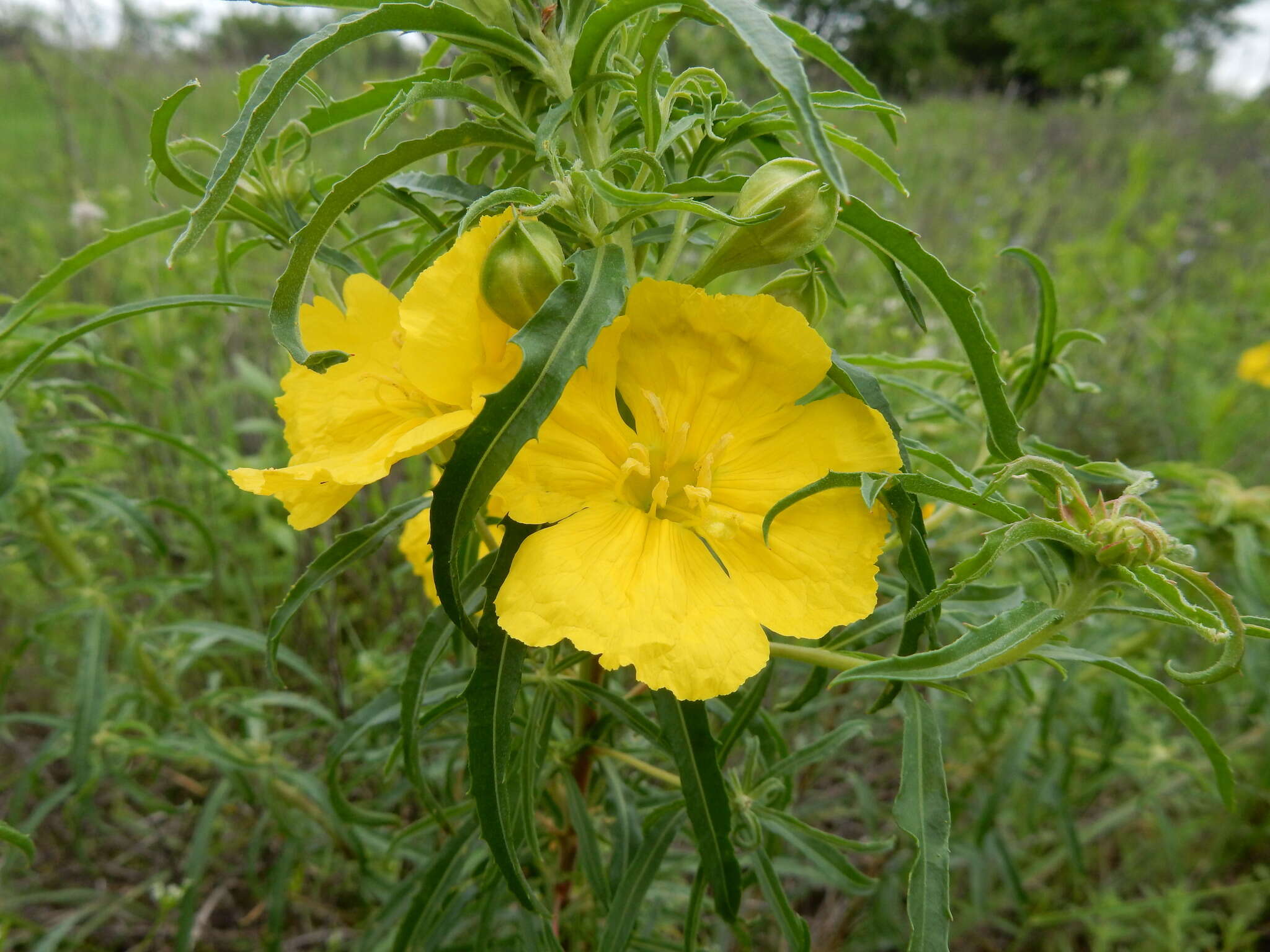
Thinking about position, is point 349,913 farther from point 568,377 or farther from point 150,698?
point 568,377

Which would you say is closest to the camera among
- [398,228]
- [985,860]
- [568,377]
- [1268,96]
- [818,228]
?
[568,377]

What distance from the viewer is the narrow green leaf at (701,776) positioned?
1105 millimetres

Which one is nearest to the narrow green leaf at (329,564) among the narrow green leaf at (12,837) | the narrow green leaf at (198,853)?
the narrow green leaf at (12,837)

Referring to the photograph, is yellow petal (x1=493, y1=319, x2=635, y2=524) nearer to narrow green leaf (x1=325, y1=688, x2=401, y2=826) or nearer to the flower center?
the flower center

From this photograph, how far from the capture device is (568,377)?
31.7 inches

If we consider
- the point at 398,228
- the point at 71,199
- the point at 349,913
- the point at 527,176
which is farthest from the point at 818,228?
the point at 71,199

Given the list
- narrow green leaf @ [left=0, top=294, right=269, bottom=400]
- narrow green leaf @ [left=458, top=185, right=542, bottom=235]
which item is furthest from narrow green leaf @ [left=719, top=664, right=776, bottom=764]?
narrow green leaf @ [left=0, top=294, right=269, bottom=400]

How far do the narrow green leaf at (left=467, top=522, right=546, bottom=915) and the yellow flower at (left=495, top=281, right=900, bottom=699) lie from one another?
0.16 ft

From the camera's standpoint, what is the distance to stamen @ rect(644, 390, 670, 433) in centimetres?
107

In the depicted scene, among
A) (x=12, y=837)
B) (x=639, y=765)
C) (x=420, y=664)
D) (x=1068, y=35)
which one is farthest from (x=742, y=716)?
(x=1068, y=35)

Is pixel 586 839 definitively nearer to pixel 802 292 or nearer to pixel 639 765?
pixel 639 765

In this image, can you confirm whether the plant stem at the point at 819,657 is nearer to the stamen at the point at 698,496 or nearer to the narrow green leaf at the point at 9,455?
the stamen at the point at 698,496

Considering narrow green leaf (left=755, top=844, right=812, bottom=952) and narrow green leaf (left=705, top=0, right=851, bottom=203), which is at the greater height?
narrow green leaf (left=705, top=0, right=851, bottom=203)

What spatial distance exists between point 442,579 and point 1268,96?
12689mm
